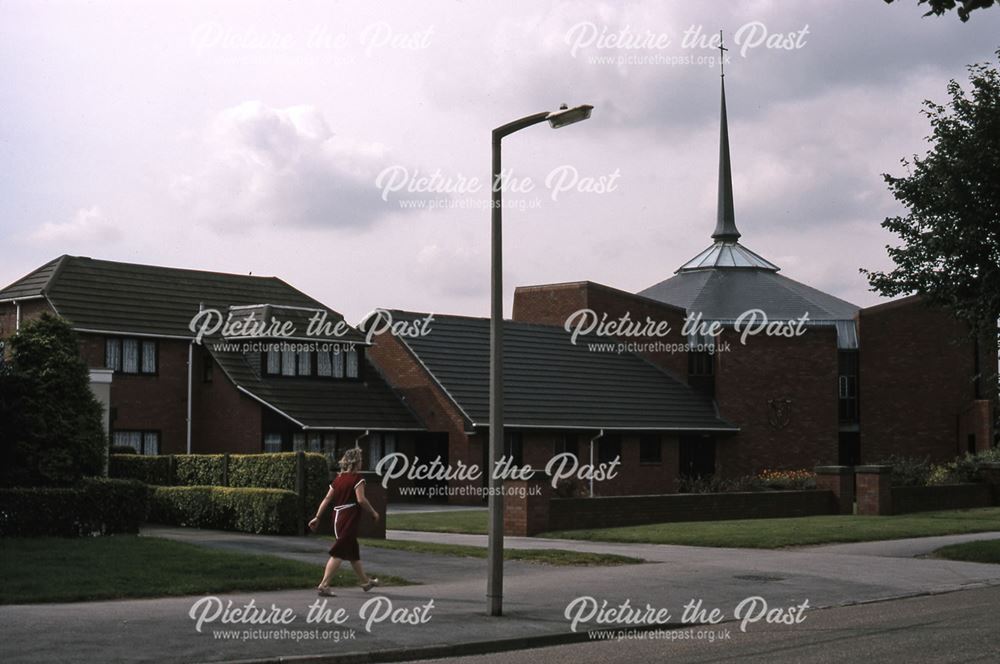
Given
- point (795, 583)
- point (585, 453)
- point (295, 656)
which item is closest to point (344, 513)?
point (295, 656)

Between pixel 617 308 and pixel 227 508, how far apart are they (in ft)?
97.2

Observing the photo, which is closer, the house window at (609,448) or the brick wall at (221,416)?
the brick wall at (221,416)

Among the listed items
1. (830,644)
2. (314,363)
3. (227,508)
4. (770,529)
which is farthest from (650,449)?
(830,644)

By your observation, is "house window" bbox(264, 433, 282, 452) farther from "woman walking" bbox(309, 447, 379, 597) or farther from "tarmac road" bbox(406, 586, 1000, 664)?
"tarmac road" bbox(406, 586, 1000, 664)

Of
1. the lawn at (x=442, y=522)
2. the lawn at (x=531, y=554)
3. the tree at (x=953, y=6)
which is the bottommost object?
the lawn at (x=442, y=522)

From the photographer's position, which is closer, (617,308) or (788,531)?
(788,531)

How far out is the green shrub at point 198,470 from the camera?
27.0 meters

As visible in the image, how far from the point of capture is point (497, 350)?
14.5 meters

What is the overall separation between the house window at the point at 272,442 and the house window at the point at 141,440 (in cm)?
388

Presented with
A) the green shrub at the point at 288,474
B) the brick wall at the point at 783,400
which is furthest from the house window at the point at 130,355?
the brick wall at the point at 783,400

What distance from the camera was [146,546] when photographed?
63.6 feet

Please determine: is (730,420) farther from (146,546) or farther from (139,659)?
(139,659)

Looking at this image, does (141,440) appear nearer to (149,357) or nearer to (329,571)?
(149,357)

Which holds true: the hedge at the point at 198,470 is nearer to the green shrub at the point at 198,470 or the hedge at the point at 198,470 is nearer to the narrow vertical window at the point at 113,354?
the green shrub at the point at 198,470
